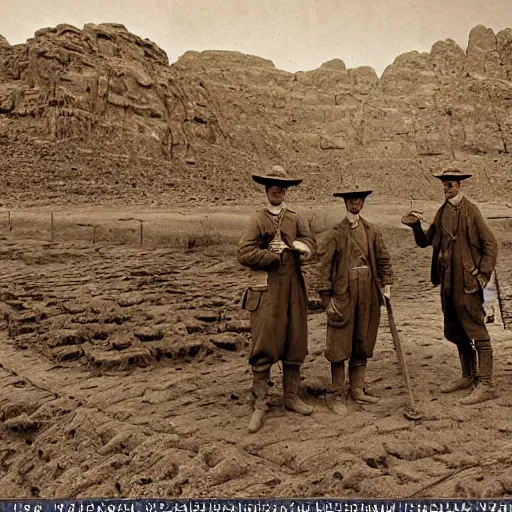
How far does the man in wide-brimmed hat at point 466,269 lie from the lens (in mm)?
4535

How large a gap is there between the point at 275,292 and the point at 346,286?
54 centimetres

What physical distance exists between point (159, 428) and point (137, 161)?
13.3 metres

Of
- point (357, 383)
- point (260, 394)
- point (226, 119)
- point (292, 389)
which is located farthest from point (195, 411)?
point (226, 119)

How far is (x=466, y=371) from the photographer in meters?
4.86

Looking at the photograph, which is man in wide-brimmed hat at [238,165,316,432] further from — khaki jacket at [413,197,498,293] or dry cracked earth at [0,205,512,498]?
khaki jacket at [413,197,498,293]

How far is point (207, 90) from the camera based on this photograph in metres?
23.2

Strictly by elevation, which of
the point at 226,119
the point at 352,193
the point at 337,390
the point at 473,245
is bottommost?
the point at 337,390

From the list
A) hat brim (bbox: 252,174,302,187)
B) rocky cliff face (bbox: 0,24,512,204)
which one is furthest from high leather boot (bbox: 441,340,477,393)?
rocky cliff face (bbox: 0,24,512,204)

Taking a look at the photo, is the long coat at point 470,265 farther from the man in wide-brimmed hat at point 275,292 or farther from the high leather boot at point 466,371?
the man in wide-brimmed hat at point 275,292

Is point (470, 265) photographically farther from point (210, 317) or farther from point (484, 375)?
point (210, 317)

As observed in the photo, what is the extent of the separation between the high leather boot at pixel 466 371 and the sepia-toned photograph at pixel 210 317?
2 cm

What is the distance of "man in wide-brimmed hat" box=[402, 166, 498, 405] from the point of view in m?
4.54

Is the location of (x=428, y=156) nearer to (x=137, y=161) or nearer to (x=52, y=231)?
(x=137, y=161)

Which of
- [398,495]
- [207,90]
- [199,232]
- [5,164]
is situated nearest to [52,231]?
[199,232]
